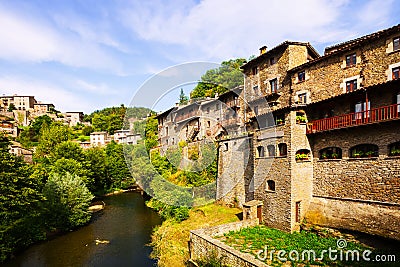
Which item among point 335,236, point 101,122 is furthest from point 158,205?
point 101,122

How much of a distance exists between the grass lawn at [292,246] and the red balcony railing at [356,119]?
6.72 metres

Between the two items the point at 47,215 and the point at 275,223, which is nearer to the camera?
the point at 275,223

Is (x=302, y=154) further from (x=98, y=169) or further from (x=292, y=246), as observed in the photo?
(x=98, y=169)

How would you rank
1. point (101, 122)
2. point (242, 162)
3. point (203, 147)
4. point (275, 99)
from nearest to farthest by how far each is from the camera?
point (242, 162)
point (275, 99)
point (203, 147)
point (101, 122)

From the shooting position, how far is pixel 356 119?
48.7 ft

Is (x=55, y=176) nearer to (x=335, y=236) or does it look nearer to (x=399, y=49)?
(x=335, y=236)

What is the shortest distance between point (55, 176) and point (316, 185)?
79.5 ft

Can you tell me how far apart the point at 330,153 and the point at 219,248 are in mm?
9757

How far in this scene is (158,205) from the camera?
94.2 ft

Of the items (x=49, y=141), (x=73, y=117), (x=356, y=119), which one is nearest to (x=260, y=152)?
(x=356, y=119)

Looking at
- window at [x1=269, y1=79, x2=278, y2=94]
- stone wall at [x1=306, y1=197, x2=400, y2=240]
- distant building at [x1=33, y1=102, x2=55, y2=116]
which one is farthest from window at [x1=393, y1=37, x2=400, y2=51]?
distant building at [x1=33, y1=102, x2=55, y2=116]

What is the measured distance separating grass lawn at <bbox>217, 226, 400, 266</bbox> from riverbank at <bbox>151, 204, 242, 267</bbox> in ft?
11.3

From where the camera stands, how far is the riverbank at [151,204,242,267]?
1616 cm

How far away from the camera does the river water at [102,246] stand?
57.2ft
